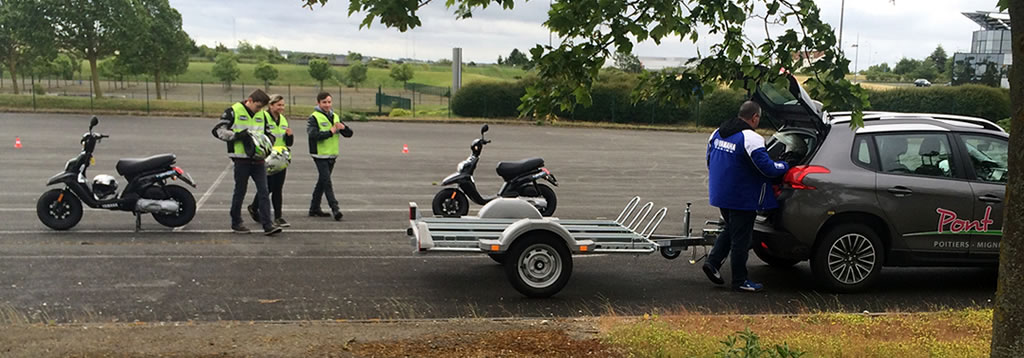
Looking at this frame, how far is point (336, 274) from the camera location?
8281mm

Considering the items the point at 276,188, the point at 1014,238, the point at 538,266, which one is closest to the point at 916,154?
the point at 538,266

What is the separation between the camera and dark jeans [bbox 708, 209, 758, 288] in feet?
25.1

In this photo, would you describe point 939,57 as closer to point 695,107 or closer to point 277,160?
point 695,107

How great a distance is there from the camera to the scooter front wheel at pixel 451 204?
11781 millimetres

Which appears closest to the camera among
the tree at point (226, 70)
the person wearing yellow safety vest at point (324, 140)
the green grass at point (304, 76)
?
the person wearing yellow safety vest at point (324, 140)

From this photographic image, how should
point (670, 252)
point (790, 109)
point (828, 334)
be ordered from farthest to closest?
point (670, 252) → point (790, 109) → point (828, 334)

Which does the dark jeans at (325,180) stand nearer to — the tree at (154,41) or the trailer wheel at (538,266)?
the trailer wheel at (538,266)

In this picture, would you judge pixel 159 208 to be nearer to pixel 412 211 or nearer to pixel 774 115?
pixel 412 211

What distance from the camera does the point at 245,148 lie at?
10.2 m

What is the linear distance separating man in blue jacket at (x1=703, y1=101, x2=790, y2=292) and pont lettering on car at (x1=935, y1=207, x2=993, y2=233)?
150 centimetres

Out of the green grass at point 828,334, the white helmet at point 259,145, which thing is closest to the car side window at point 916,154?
the green grass at point 828,334

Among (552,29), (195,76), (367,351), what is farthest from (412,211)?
(195,76)

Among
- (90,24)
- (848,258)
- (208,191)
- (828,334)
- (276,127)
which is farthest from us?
(90,24)

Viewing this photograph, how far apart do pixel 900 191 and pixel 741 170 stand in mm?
1473
